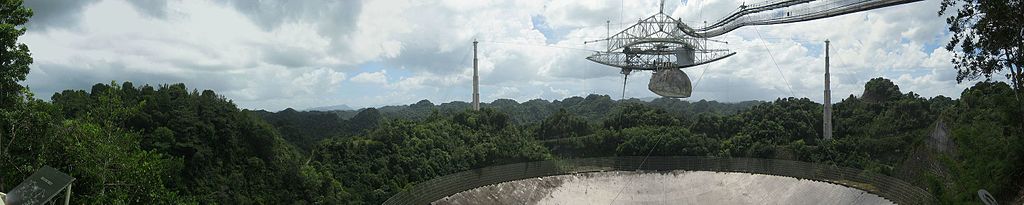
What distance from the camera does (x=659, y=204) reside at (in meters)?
26.3

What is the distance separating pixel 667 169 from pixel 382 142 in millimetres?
12024

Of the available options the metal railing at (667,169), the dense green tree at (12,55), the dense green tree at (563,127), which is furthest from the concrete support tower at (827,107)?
the dense green tree at (12,55)

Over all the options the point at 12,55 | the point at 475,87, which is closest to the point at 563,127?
the point at 475,87

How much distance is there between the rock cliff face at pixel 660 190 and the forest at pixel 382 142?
311 cm

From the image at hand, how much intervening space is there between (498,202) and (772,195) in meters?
9.74

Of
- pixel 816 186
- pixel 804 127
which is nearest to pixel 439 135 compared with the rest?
pixel 816 186

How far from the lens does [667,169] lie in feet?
97.6

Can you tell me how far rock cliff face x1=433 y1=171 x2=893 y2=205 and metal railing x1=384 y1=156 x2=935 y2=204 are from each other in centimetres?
45

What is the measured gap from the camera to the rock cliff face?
2412cm

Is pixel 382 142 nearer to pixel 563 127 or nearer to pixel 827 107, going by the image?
pixel 563 127

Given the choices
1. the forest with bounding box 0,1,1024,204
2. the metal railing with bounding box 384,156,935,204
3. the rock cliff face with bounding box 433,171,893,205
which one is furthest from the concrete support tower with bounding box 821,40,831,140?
the rock cliff face with bounding box 433,171,893,205

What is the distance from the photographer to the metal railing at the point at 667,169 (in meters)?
22.1

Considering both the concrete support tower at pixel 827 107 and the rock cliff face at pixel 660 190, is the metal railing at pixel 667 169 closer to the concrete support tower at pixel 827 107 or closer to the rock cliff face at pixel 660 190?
the rock cliff face at pixel 660 190

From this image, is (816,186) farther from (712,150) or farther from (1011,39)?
(1011,39)
